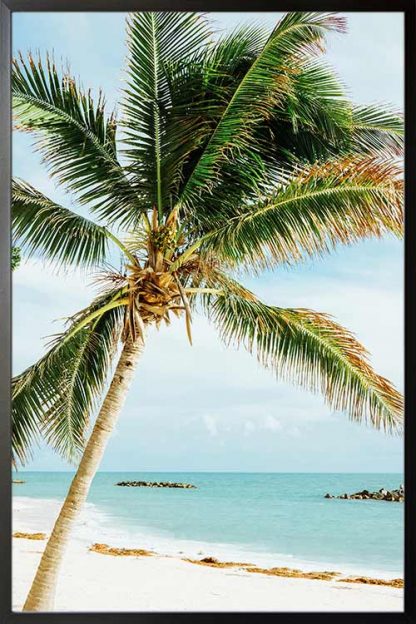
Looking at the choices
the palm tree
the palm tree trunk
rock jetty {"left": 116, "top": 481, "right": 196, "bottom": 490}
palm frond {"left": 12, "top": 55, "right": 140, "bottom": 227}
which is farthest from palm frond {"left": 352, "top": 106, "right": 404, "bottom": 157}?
rock jetty {"left": 116, "top": 481, "right": 196, "bottom": 490}

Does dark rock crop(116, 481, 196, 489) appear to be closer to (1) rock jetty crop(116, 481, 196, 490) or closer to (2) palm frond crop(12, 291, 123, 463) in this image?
(1) rock jetty crop(116, 481, 196, 490)

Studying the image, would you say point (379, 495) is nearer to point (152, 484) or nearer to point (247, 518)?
point (247, 518)

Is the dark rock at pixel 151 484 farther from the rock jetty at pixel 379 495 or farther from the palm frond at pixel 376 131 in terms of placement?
the palm frond at pixel 376 131

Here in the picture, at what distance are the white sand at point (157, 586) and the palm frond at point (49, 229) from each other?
18.8 feet

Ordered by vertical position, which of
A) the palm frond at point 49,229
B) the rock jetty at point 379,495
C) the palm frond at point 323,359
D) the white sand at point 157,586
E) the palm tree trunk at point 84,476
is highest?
the palm frond at point 49,229

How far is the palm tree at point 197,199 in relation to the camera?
2.70 meters

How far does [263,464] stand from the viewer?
9.70m

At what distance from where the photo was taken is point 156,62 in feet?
8.75

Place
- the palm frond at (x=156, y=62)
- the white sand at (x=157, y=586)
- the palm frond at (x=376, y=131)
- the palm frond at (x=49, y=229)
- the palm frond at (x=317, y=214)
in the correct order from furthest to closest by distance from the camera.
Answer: the white sand at (x=157, y=586) → the palm frond at (x=376, y=131) → the palm frond at (x=49, y=229) → the palm frond at (x=317, y=214) → the palm frond at (x=156, y=62)

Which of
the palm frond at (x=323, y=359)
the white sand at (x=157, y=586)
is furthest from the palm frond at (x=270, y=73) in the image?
the white sand at (x=157, y=586)

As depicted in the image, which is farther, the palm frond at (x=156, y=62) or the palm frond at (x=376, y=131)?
the palm frond at (x=376, y=131)

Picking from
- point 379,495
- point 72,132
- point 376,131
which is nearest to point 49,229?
point 72,132

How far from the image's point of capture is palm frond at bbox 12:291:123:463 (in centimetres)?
302

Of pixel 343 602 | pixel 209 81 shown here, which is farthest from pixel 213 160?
pixel 343 602
